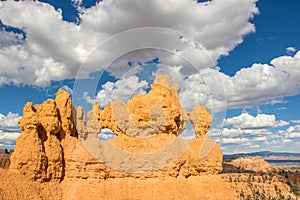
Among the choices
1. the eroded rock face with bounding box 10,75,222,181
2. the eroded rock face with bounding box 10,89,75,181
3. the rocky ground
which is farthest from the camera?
the eroded rock face with bounding box 10,75,222,181

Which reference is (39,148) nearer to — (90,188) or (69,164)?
(69,164)

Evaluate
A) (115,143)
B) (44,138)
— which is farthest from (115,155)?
(44,138)

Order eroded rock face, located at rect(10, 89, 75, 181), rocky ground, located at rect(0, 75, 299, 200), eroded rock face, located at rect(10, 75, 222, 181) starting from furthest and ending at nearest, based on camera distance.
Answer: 1. eroded rock face, located at rect(10, 75, 222, 181)
2. rocky ground, located at rect(0, 75, 299, 200)
3. eroded rock face, located at rect(10, 89, 75, 181)

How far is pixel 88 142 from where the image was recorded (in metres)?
32.6

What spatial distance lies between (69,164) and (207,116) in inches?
725

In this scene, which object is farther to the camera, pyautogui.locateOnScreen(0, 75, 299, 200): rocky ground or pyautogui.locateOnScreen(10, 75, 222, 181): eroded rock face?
pyautogui.locateOnScreen(10, 75, 222, 181): eroded rock face

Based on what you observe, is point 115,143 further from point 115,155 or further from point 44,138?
point 44,138

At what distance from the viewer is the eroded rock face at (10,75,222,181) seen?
98.5 ft

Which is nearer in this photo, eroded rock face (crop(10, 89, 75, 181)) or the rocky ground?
eroded rock face (crop(10, 89, 75, 181))

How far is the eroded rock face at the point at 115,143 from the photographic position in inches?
1182

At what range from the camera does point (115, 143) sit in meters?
33.6

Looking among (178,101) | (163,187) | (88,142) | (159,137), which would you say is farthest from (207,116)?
(88,142)

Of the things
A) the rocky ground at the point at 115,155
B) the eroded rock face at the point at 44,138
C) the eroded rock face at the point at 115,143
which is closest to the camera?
the eroded rock face at the point at 44,138

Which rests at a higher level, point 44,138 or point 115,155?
point 44,138
